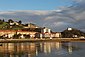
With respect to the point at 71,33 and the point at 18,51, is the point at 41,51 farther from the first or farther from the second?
the point at 71,33

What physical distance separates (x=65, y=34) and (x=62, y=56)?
449 ft

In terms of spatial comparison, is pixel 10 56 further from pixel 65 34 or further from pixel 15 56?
pixel 65 34

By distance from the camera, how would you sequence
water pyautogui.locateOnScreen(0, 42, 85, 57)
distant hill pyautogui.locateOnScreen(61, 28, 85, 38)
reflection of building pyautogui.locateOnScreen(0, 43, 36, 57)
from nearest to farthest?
1. water pyautogui.locateOnScreen(0, 42, 85, 57)
2. reflection of building pyautogui.locateOnScreen(0, 43, 36, 57)
3. distant hill pyautogui.locateOnScreen(61, 28, 85, 38)

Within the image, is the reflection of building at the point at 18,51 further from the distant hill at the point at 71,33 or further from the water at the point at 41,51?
the distant hill at the point at 71,33

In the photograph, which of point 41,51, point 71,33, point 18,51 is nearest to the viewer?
point 18,51

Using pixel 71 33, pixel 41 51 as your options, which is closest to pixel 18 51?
pixel 41 51

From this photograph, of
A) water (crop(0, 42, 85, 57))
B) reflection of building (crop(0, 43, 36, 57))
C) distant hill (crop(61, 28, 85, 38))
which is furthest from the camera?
distant hill (crop(61, 28, 85, 38))

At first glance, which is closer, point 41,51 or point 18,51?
point 18,51

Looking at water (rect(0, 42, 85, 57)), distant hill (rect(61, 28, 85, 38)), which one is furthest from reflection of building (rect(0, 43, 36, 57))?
distant hill (rect(61, 28, 85, 38))

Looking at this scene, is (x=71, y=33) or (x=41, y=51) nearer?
(x=41, y=51)

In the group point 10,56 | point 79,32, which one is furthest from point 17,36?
point 10,56

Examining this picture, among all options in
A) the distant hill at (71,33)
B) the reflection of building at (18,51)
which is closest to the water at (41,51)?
the reflection of building at (18,51)

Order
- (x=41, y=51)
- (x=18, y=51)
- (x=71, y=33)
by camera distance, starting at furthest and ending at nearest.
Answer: (x=71, y=33) < (x=41, y=51) < (x=18, y=51)

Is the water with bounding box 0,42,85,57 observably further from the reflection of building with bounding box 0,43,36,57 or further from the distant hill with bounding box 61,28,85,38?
the distant hill with bounding box 61,28,85,38
